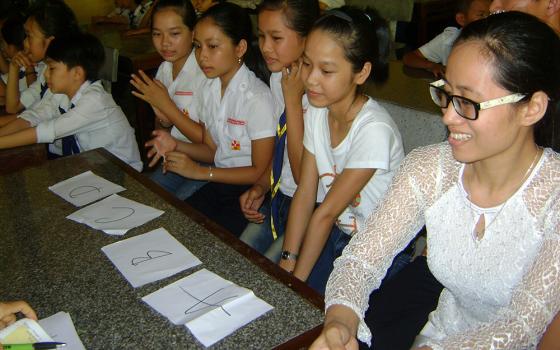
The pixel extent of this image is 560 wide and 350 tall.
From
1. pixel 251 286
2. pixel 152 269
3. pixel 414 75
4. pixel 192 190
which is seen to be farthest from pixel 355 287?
pixel 414 75

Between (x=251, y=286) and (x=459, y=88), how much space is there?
0.55 meters

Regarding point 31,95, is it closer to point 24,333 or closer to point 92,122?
point 92,122

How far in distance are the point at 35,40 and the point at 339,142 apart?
6.21 feet

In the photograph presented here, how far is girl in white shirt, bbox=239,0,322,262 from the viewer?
5.73 ft

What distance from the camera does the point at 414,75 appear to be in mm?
2270

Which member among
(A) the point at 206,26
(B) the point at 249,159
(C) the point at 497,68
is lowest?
(B) the point at 249,159

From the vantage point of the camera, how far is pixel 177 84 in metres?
2.33

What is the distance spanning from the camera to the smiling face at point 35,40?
103 inches

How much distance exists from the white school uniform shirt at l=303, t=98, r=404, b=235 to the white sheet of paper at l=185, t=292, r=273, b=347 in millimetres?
542

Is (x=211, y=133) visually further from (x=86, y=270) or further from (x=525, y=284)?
(x=525, y=284)

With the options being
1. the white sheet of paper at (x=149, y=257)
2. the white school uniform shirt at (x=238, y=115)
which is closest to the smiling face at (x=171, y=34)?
the white school uniform shirt at (x=238, y=115)

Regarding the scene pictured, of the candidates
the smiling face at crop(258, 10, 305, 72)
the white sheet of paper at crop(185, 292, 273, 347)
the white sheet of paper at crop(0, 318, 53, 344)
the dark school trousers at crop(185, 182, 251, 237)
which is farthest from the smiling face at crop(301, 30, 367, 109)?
Answer: the white sheet of paper at crop(0, 318, 53, 344)

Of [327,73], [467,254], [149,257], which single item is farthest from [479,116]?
[149,257]

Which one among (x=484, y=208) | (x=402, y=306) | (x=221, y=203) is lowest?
(x=221, y=203)
